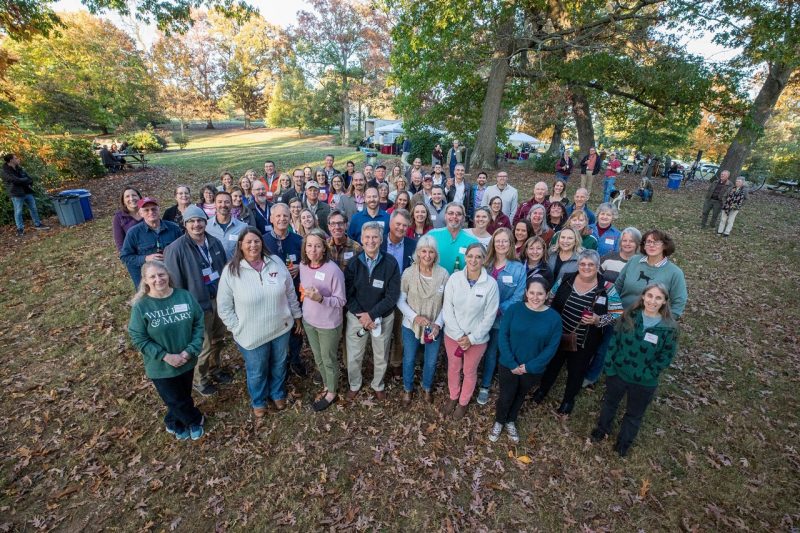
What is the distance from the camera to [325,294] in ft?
13.0

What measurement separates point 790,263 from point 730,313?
5.13 m

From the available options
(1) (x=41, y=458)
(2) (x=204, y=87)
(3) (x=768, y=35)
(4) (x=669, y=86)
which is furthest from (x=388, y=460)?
(2) (x=204, y=87)

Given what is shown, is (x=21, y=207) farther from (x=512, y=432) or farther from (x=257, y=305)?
(x=512, y=432)

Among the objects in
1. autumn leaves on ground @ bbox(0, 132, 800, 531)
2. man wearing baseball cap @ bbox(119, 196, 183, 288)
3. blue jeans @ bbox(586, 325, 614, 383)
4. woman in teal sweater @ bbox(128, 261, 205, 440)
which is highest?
man wearing baseball cap @ bbox(119, 196, 183, 288)

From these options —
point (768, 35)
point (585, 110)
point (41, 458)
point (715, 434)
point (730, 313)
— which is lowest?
point (41, 458)

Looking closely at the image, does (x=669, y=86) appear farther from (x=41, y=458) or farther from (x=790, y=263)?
(x=41, y=458)

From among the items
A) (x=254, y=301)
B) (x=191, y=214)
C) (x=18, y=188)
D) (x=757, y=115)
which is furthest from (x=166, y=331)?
(x=757, y=115)

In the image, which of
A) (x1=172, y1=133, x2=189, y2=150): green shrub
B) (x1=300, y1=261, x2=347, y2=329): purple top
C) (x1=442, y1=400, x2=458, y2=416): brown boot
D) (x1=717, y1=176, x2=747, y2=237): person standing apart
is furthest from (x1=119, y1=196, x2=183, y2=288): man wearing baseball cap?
(x1=172, y1=133, x2=189, y2=150): green shrub

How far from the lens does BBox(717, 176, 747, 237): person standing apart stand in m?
10.8

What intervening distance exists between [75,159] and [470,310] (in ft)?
58.6

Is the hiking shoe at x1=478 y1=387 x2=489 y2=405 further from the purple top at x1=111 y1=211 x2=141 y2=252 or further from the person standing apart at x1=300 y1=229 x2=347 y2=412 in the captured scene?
the purple top at x1=111 y1=211 x2=141 y2=252

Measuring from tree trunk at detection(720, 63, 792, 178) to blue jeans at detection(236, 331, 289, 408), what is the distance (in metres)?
18.9

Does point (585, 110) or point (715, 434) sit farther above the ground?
point (585, 110)

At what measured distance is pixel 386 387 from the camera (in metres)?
4.94
